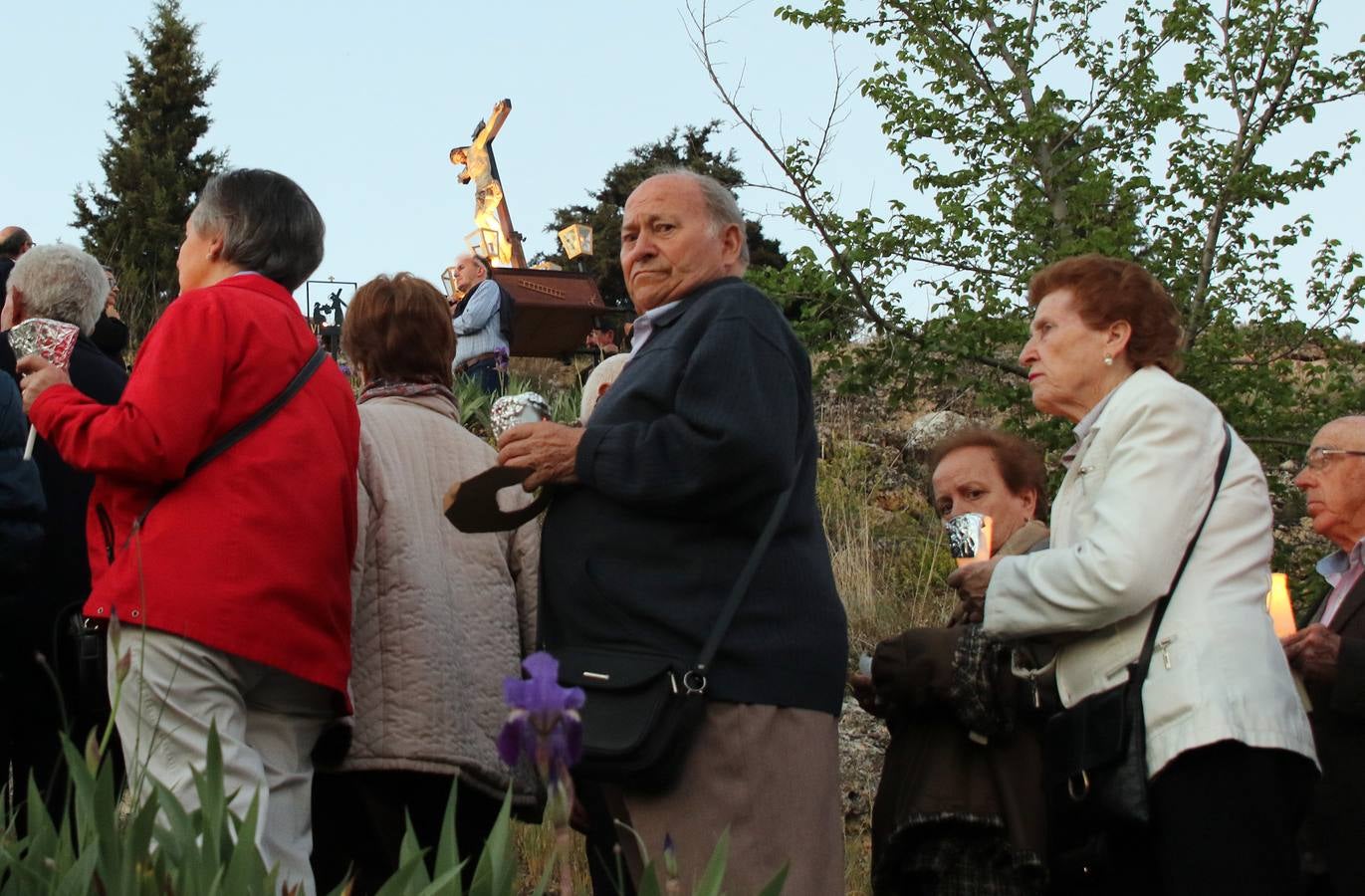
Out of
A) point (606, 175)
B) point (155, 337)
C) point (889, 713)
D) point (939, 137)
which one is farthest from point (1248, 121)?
point (606, 175)

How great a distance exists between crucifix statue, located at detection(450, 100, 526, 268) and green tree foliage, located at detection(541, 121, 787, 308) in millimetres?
9461

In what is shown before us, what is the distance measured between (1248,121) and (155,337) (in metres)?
6.86

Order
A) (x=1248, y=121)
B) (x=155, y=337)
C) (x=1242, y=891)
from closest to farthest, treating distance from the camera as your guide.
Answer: (x=1242, y=891) < (x=155, y=337) < (x=1248, y=121)

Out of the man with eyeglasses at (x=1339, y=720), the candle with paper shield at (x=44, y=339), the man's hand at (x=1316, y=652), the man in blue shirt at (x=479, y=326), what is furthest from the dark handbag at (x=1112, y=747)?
the man in blue shirt at (x=479, y=326)

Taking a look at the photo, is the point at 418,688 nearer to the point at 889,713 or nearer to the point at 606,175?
the point at 889,713

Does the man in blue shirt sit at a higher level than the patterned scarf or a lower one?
higher

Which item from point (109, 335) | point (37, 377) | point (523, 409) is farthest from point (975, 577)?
point (109, 335)

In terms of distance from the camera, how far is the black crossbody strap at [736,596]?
267cm

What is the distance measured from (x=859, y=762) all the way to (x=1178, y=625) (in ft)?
10.9

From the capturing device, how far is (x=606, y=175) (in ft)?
102

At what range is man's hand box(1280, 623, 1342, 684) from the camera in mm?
3311

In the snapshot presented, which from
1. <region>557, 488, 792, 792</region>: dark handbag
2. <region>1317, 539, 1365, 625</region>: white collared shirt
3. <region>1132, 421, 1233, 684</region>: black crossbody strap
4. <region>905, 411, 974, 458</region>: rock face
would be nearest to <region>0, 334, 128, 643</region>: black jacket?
<region>557, 488, 792, 792</region>: dark handbag

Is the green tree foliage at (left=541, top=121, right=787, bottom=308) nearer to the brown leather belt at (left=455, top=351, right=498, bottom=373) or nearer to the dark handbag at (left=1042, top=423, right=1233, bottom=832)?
the brown leather belt at (left=455, top=351, right=498, bottom=373)

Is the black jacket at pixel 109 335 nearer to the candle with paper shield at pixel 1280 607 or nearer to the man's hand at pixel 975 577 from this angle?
the man's hand at pixel 975 577
